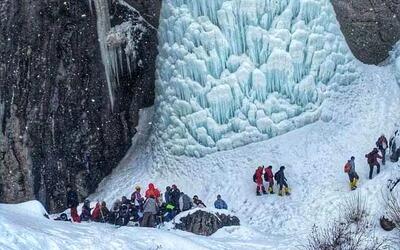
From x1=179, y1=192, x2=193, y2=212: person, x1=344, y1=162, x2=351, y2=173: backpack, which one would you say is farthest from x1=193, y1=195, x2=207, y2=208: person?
x1=344, y1=162, x2=351, y2=173: backpack

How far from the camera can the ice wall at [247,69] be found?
22719 mm

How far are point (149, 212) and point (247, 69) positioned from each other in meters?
5.13

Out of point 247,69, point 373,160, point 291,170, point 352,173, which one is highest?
point 247,69

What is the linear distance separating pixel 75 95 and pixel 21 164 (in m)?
2.50

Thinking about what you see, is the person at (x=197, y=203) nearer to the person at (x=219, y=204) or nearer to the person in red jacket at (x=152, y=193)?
the person at (x=219, y=204)

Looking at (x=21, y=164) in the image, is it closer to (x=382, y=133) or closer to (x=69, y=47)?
(x=69, y=47)

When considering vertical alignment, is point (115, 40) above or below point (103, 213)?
above

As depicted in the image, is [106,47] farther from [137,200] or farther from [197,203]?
[197,203]

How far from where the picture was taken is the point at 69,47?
24.1 meters

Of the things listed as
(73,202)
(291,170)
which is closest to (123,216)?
(73,202)

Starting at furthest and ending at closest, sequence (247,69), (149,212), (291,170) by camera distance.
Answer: (247,69) → (291,170) → (149,212)

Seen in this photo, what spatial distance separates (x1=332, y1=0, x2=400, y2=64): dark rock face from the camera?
974 inches

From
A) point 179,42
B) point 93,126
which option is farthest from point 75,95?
point 179,42

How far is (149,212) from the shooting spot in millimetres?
19750
